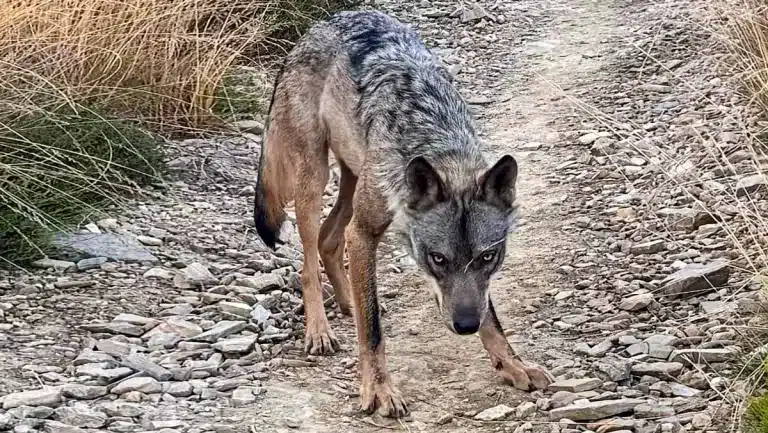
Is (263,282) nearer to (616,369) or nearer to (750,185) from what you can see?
(616,369)

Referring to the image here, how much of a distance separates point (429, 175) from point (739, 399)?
1.60m

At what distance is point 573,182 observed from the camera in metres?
7.15

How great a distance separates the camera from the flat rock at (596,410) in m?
4.27

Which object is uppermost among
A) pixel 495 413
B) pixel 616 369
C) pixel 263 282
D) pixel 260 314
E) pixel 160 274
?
pixel 160 274

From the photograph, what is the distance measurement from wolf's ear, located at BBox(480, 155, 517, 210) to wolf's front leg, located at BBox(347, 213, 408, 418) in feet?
2.10

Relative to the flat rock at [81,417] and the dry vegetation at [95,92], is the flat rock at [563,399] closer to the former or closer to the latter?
the flat rock at [81,417]

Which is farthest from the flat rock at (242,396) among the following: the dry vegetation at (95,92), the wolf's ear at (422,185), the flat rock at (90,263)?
the dry vegetation at (95,92)

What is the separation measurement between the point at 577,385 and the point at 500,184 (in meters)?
0.99

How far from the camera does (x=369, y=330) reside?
15.5 feet

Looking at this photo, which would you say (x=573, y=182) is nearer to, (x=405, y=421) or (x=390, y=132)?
(x=390, y=132)

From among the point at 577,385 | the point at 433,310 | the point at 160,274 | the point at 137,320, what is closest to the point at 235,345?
the point at 137,320

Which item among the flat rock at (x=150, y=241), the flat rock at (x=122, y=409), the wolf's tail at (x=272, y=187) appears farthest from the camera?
the flat rock at (x=150, y=241)

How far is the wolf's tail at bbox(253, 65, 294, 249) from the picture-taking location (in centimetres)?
565

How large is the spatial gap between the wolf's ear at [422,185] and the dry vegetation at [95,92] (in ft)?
7.45
